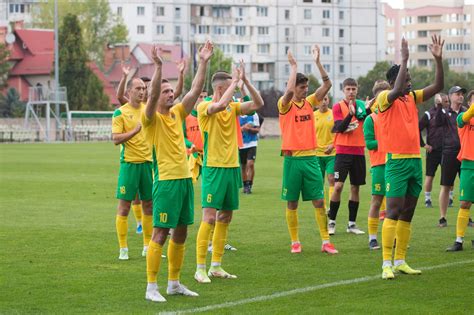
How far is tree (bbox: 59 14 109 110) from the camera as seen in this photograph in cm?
9750

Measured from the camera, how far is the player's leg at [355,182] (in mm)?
15906

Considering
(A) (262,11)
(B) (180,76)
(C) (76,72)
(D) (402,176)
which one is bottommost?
(D) (402,176)

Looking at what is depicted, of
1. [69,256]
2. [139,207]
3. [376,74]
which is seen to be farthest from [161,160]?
[376,74]

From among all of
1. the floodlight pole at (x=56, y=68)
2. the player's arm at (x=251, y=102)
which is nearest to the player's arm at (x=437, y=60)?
the player's arm at (x=251, y=102)

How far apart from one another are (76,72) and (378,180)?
282 feet

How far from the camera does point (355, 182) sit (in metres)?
16.0

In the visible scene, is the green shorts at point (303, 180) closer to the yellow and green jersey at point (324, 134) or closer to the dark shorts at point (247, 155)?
the yellow and green jersey at point (324, 134)

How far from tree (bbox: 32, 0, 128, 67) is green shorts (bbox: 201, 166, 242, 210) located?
118462 mm

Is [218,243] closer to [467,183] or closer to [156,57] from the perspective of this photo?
[156,57]

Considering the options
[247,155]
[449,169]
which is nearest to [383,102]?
[449,169]

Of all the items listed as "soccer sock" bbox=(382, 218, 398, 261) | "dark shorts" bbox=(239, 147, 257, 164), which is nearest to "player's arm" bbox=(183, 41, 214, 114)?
"soccer sock" bbox=(382, 218, 398, 261)

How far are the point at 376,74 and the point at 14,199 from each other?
76217 millimetres

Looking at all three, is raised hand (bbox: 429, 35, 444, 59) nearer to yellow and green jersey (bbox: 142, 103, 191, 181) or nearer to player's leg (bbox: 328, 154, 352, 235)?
yellow and green jersey (bbox: 142, 103, 191, 181)

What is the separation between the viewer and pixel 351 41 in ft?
462
